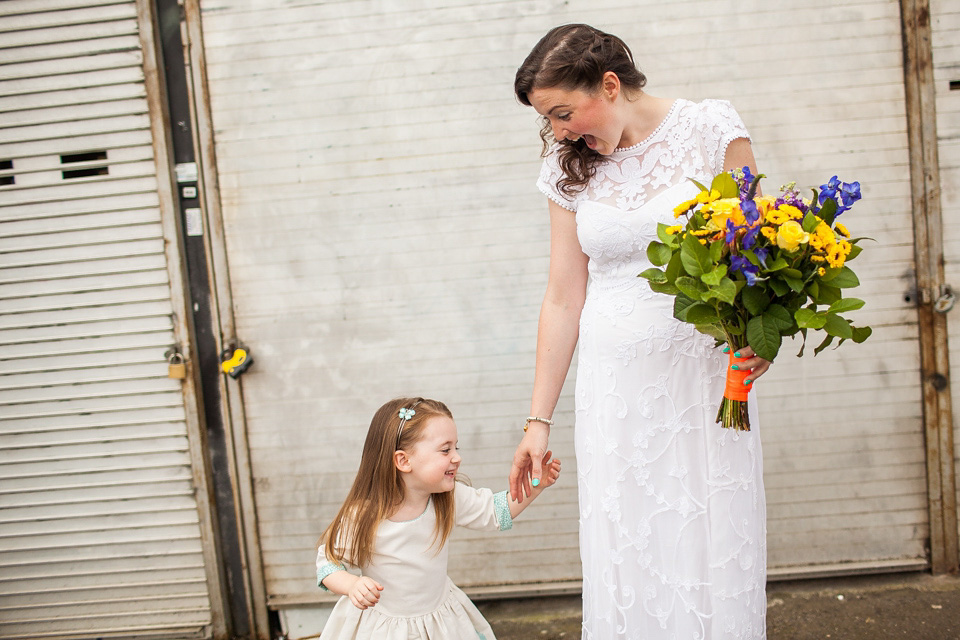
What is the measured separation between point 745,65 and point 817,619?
2.65 meters

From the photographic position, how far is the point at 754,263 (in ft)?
6.01

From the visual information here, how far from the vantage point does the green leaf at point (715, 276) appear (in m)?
1.82

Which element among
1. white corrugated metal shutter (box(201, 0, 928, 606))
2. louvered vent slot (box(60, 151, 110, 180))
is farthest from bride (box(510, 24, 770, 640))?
louvered vent slot (box(60, 151, 110, 180))

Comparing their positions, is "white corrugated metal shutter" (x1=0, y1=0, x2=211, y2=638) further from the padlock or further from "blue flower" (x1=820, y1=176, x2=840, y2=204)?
"blue flower" (x1=820, y1=176, x2=840, y2=204)

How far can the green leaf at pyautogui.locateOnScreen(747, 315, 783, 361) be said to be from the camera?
1.88m

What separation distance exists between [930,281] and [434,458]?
102 inches

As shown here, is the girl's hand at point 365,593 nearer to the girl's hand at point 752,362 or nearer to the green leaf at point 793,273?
the girl's hand at point 752,362

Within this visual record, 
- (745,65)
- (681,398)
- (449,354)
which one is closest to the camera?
(681,398)

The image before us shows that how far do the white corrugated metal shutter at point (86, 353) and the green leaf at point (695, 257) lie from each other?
279 centimetres

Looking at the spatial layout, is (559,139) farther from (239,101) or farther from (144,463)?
(144,463)

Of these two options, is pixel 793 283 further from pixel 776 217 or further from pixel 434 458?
pixel 434 458

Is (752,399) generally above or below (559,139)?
below

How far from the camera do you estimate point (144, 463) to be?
3848 mm

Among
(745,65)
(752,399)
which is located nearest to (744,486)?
(752,399)
